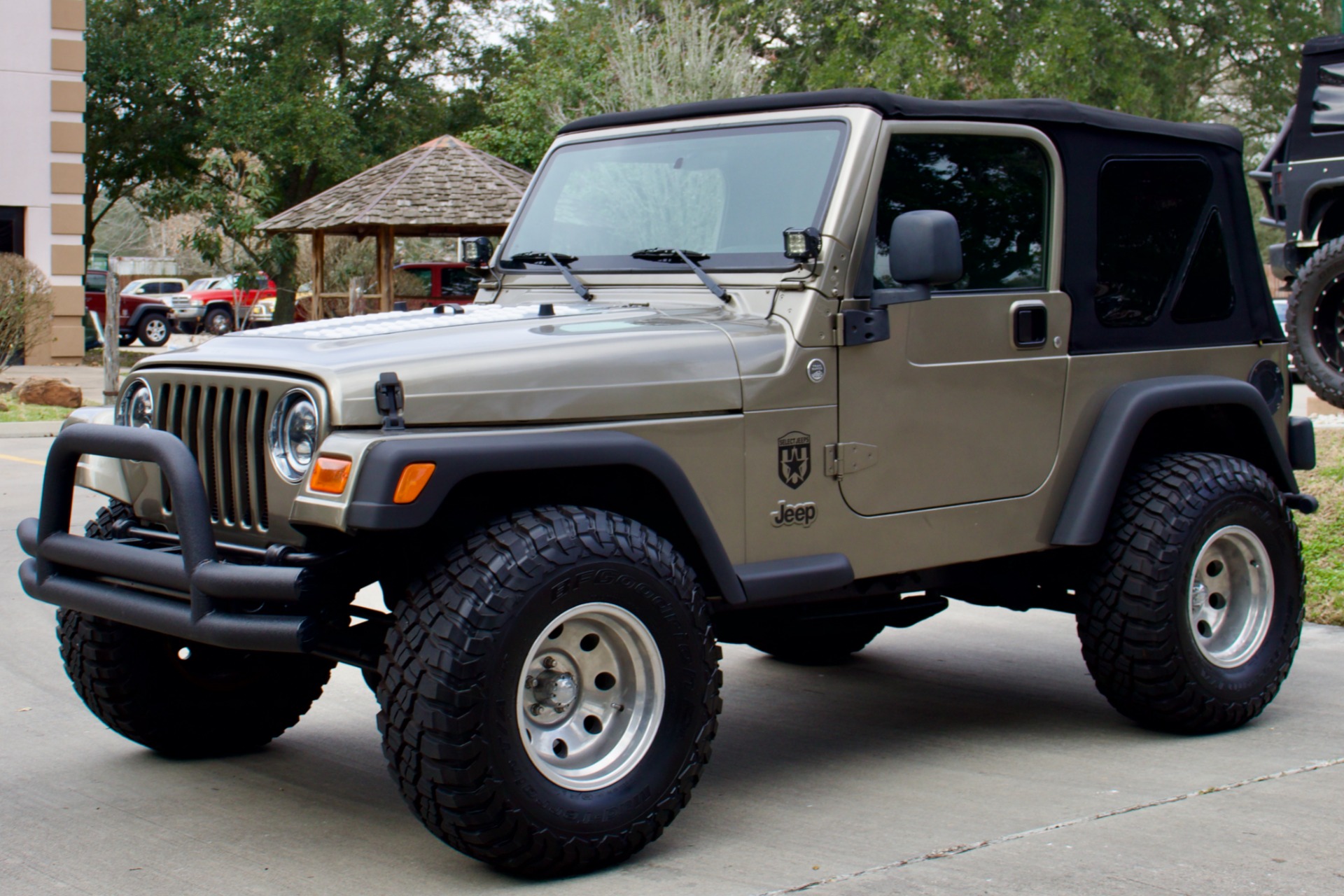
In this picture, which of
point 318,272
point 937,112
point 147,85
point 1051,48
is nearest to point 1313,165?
point 937,112

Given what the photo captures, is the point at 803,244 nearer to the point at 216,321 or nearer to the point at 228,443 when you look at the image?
the point at 228,443

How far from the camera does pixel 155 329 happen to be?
34125 millimetres

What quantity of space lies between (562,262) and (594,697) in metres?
1.80

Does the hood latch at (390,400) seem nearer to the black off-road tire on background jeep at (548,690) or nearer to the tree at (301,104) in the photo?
the black off-road tire on background jeep at (548,690)

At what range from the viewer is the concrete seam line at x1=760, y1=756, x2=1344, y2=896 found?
3.82m

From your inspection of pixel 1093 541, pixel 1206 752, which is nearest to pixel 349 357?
pixel 1093 541

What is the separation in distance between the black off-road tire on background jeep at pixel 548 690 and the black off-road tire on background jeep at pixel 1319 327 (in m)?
7.81

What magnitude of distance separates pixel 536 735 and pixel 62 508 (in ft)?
5.16

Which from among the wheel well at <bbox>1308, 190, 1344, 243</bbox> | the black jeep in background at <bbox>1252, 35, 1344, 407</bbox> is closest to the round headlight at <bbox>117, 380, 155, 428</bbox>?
the black jeep in background at <bbox>1252, 35, 1344, 407</bbox>

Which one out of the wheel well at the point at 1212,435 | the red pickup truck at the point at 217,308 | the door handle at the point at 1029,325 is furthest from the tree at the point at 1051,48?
the door handle at the point at 1029,325

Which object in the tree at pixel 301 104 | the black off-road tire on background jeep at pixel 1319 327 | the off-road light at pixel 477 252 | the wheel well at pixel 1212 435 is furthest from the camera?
the tree at pixel 301 104

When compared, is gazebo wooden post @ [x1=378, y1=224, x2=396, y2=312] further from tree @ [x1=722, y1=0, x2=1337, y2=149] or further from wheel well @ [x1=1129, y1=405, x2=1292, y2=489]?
wheel well @ [x1=1129, y1=405, x2=1292, y2=489]

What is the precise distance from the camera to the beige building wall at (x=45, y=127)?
2369 centimetres

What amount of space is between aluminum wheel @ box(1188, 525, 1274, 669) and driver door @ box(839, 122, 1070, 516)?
2.75ft
